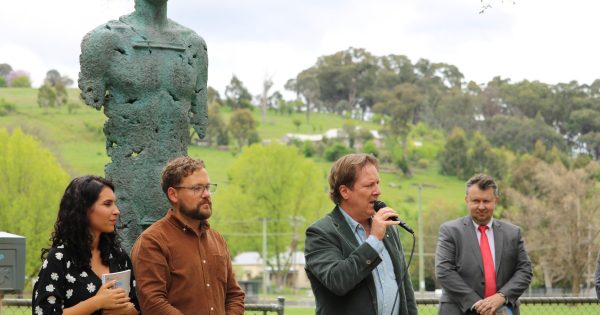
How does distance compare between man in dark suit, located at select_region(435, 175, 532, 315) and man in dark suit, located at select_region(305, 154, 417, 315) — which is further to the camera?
man in dark suit, located at select_region(435, 175, 532, 315)

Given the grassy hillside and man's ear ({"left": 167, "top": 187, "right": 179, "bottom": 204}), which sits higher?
man's ear ({"left": 167, "top": 187, "right": 179, "bottom": 204})

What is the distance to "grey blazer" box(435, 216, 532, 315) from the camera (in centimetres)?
776

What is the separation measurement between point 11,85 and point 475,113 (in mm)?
60256

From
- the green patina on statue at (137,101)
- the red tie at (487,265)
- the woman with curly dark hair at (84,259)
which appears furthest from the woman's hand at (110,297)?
the red tie at (487,265)

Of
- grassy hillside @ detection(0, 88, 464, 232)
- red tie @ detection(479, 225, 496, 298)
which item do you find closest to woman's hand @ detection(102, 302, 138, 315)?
red tie @ detection(479, 225, 496, 298)

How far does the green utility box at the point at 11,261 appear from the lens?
21.1 ft

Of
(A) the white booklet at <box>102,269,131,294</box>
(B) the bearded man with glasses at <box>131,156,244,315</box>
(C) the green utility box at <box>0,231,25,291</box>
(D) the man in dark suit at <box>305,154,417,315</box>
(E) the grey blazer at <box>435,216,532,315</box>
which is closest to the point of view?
(A) the white booklet at <box>102,269,131,294</box>

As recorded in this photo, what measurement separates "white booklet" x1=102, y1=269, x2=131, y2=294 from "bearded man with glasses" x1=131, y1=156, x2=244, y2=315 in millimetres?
110

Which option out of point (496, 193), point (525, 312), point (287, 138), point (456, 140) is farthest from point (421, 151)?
point (496, 193)

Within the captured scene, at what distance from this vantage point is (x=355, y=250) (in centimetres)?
567

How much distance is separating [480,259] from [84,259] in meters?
3.40

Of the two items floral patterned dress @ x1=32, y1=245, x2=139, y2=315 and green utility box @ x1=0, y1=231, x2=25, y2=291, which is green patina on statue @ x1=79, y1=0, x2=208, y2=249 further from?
floral patterned dress @ x1=32, y1=245, x2=139, y2=315

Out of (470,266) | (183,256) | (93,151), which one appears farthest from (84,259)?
(93,151)

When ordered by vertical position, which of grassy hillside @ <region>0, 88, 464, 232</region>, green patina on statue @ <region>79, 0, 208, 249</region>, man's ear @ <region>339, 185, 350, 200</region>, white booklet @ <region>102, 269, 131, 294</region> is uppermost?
green patina on statue @ <region>79, 0, 208, 249</region>
